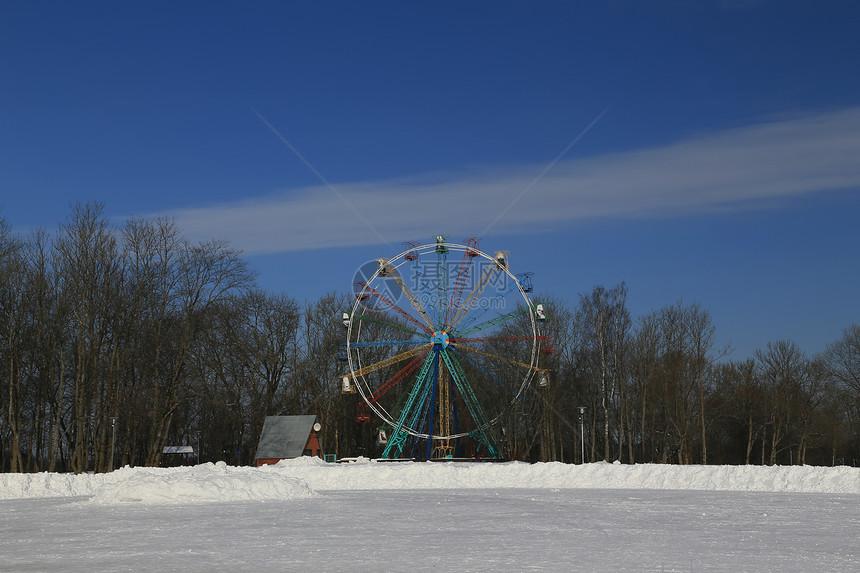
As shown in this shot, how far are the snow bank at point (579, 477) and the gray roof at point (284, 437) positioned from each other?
13.2 meters

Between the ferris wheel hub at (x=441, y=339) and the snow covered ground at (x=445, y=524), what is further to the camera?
the ferris wheel hub at (x=441, y=339)

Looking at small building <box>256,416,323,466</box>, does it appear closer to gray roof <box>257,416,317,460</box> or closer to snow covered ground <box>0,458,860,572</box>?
gray roof <box>257,416,317,460</box>

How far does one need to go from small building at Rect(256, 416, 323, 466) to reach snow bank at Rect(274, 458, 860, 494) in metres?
13.2

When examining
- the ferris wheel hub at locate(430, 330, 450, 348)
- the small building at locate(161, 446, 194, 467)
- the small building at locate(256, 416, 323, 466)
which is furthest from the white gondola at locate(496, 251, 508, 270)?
the small building at locate(161, 446, 194, 467)

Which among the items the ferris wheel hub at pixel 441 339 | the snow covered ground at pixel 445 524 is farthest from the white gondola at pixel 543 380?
the snow covered ground at pixel 445 524

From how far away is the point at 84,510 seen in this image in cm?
2284

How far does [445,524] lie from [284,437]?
40.9 meters

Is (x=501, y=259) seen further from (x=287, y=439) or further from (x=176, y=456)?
(x=176, y=456)

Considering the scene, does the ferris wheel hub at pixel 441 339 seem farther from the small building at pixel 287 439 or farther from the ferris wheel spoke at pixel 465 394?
the small building at pixel 287 439

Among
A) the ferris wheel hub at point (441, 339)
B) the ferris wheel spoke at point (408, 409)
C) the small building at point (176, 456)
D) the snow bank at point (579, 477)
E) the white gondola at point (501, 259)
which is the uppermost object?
the white gondola at point (501, 259)

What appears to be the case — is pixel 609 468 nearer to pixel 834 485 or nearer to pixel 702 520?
pixel 834 485

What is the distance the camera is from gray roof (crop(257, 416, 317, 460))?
57125mm

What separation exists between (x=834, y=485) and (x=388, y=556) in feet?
73.8

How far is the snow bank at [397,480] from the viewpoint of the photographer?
1001 inches
